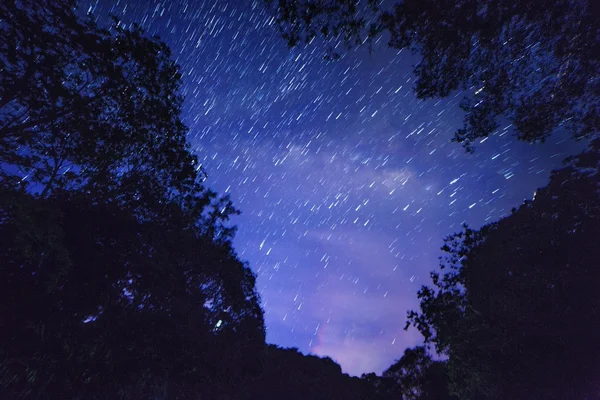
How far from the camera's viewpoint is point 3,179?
8.16 m

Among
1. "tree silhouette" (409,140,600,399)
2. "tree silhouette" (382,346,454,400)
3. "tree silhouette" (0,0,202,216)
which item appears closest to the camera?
"tree silhouette" (0,0,202,216)

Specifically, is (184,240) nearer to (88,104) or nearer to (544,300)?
(88,104)

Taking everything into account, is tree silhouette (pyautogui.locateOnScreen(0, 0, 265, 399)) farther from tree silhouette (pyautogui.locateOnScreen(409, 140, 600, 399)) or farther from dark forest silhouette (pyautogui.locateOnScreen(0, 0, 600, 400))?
tree silhouette (pyautogui.locateOnScreen(409, 140, 600, 399))

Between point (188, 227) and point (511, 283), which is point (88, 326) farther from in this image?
point (511, 283)

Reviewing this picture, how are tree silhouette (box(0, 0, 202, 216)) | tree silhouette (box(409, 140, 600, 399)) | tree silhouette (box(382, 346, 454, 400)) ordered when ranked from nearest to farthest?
1. tree silhouette (box(0, 0, 202, 216))
2. tree silhouette (box(409, 140, 600, 399))
3. tree silhouette (box(382, 346, 454, 400))

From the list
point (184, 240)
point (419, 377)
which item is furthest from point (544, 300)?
point (419, 377)

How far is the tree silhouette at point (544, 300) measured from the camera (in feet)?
51.6

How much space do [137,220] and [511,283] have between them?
55.8 feet

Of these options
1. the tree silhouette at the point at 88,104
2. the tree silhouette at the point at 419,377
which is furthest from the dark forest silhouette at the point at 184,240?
the tree silhouette at the point at 419,377

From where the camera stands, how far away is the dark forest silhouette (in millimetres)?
8250

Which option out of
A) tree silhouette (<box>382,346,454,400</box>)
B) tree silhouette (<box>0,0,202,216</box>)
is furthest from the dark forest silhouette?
tree silhouette (<box>382,346,454,400</box>)

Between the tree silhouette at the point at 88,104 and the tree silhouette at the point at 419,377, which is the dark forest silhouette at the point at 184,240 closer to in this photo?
the tree silhouette at the point at 88,104

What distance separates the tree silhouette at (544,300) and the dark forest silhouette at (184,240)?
0.07 metres

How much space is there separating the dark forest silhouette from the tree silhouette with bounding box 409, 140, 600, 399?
0.07 m
